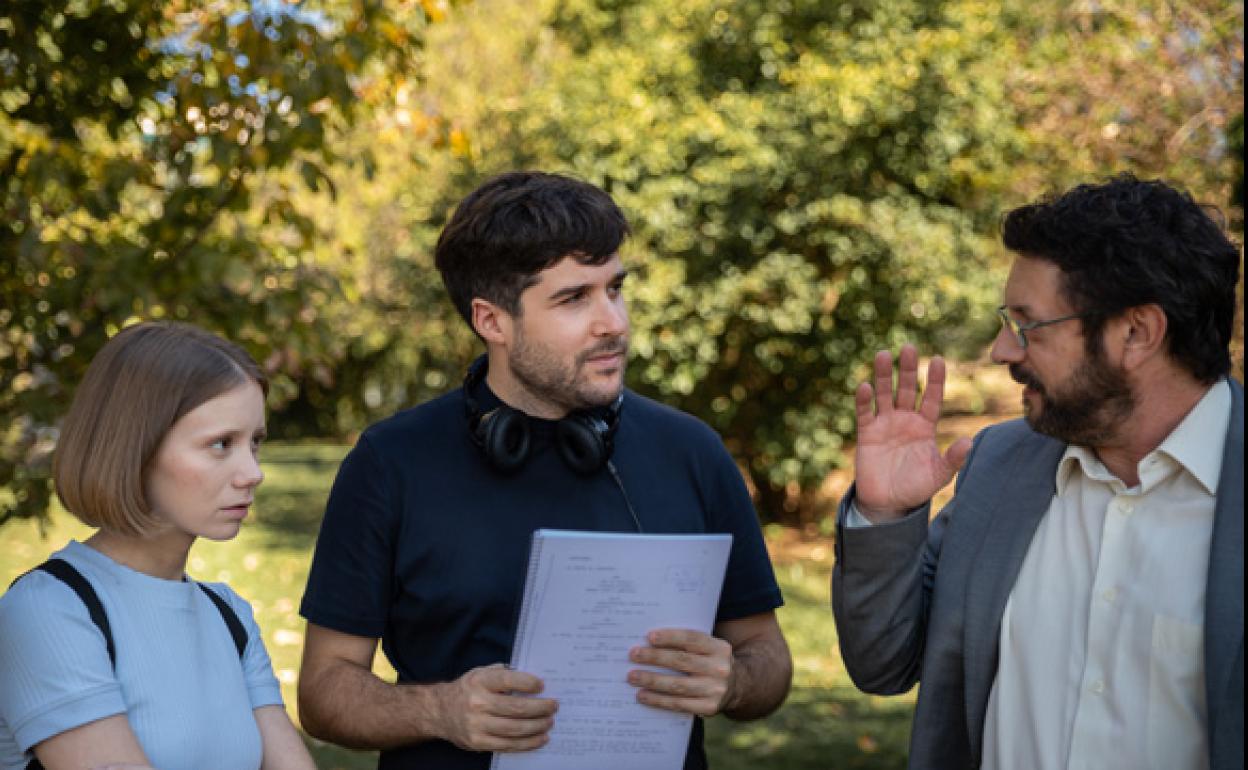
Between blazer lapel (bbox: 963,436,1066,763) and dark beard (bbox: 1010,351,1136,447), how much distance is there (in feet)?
0.76

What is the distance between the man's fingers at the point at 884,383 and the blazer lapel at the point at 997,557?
0.98ft

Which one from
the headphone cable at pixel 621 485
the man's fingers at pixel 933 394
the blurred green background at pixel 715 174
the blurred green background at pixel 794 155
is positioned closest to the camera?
the man's fingers at pixel 933 394

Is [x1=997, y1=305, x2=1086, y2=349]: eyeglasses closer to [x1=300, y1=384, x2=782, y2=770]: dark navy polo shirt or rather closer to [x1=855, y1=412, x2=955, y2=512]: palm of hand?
[x1=855, y1=412, x2=955, y2=512]: palm of hand

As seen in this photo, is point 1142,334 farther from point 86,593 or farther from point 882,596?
point 86,593

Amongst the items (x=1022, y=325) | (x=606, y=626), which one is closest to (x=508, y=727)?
(x=606, y=626)

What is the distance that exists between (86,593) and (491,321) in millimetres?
1093

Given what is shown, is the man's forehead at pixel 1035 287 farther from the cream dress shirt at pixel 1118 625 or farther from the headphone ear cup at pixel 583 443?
the headphone ear cup at pixel 583 443

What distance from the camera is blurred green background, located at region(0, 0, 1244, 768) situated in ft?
15.9

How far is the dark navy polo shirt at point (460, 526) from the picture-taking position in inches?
116

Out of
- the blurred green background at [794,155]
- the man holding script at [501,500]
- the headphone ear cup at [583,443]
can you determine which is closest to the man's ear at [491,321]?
the man holding script at [501,500]

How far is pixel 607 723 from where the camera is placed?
9.27 ft

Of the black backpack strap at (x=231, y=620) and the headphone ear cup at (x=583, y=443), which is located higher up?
the headphone ear cup at (x=583, y=443)

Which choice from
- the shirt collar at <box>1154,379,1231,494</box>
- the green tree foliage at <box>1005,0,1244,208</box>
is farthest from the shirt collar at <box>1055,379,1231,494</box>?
the green tree foliage at <box>1005,0,1244,208</box>

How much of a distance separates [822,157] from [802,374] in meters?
2.11
